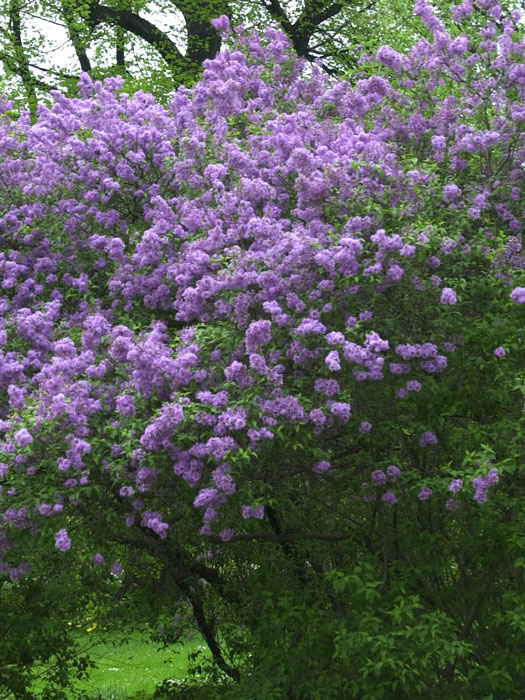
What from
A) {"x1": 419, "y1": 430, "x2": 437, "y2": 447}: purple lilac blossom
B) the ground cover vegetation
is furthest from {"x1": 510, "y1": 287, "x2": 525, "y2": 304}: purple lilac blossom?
{"x1": 419, "y1": 430, "x2": 437, "y2": 447}: purple lilac blossom

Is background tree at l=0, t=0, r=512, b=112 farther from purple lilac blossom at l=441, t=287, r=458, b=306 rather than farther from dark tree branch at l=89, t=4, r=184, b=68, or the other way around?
purple lilac blossom at l=441, t=287, r=458, b=306

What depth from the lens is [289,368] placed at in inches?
225

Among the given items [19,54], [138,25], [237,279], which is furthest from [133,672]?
[19,54]

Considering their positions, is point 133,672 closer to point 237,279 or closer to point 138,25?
point 237,279

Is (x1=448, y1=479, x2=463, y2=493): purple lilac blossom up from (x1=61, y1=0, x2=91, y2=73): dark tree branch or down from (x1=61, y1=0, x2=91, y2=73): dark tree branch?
down

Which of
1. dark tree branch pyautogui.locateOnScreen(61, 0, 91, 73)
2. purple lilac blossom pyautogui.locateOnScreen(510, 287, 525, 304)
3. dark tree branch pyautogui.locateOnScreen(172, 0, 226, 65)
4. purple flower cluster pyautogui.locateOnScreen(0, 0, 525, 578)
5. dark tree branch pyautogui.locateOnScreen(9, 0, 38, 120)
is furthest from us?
dark tree branch pyautogui.locateOnScreen(9, 0, 38, 120)

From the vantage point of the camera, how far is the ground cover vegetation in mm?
5309

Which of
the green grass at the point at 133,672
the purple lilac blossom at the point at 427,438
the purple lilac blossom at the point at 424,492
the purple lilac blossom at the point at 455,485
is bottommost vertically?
the green grass at the point at 133,672

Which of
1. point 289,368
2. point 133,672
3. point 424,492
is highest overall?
point 289,368

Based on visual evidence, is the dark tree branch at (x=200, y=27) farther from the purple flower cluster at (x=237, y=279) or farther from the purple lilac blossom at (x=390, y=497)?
the purple lilac blossom at (x=390, y=497)

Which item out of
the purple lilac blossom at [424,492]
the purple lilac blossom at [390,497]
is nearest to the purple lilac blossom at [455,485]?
the purple lilac blossom at [424,492]

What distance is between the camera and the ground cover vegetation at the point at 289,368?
17.4 feet

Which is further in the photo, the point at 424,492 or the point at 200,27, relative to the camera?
the point at 200,27

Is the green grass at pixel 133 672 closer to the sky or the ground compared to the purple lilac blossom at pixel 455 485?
closer to the ground
